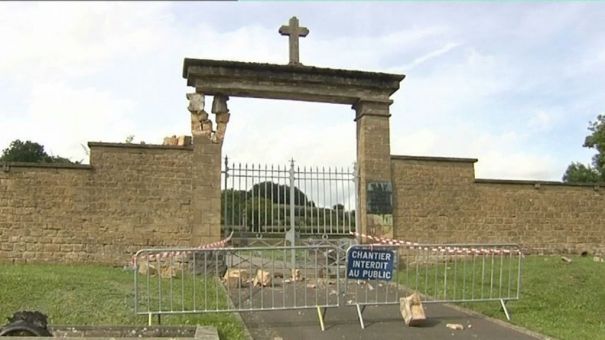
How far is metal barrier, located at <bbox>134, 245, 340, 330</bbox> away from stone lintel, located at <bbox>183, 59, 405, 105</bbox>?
3786 millimetres

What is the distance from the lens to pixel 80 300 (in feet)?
26.5

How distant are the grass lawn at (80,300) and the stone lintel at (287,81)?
486cm

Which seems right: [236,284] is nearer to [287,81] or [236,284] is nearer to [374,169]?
[374,169]

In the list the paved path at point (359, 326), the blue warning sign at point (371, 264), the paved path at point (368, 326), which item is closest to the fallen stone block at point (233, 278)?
the paved path at point (359, 326)

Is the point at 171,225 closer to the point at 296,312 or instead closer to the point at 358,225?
the point at 358,225

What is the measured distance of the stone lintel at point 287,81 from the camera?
43.5 feet

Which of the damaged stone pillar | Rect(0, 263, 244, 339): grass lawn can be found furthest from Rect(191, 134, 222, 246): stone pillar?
Rect(0, 263, 244, 339): grass lawn

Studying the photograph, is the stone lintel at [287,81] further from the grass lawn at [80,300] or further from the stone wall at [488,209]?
the grass lawn at [80,300]

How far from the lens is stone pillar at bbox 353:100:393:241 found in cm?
1380

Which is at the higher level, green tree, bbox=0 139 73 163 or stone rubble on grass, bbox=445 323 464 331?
green tree, bbox=0 139 73 163

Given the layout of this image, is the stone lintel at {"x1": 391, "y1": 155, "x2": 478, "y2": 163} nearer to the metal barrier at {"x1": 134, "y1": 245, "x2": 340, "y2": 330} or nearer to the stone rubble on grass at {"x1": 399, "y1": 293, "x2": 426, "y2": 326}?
the metal barrier at {"x1": 134, "y1": 245, "x2": 340, "y2": 330}

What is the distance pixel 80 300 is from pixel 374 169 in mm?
7760

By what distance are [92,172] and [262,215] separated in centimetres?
377

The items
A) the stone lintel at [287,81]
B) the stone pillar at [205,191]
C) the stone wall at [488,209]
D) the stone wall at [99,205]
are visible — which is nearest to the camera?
the stone wall at [99,205]
